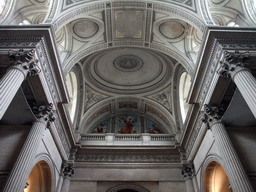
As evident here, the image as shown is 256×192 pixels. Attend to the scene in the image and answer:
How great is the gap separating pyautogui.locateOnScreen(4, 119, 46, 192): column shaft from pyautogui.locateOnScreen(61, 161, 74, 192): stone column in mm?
3742

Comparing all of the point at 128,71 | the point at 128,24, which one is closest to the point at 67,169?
the point at 128,71

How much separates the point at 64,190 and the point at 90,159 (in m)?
2.04

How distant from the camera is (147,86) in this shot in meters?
14.2

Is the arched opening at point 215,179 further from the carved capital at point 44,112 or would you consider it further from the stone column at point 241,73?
the carved capital at point 44,112

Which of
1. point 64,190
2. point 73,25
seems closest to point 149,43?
point 73,25

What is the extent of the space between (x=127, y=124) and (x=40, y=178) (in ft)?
22.2

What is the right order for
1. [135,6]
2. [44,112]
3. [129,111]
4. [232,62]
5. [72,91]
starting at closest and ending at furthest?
[232,62]
[44,112]
[135,6]
[72,91]
[129,111]

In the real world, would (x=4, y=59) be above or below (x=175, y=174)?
above

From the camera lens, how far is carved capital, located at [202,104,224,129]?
7168 mm

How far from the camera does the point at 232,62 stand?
614cm

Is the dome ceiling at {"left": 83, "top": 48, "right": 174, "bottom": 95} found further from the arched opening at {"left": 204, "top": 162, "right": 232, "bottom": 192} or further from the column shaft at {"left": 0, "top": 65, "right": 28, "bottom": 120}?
the column shaft at {"left": 0, "top": 65, "right": 28, "bottom": 120}

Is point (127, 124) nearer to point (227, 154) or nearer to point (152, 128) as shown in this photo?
point (152, 128)

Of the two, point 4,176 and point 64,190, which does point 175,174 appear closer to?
point 64,190

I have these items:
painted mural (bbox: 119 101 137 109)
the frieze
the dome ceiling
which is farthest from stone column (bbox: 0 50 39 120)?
painted mural (bbox: 119 101 137 109)
